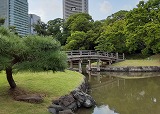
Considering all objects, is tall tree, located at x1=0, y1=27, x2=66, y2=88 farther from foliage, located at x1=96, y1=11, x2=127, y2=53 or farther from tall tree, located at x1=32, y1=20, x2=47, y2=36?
tall tree, located at x1=32, y1=20, x2=47, y2=36

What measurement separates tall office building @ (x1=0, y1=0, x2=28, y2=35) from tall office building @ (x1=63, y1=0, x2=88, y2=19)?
2891 cm

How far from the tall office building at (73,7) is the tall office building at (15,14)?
2891cm

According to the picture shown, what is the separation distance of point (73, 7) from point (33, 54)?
10480cm

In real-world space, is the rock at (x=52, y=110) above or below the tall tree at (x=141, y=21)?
below

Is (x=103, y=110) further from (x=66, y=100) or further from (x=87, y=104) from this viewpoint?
(x=66, y=100)

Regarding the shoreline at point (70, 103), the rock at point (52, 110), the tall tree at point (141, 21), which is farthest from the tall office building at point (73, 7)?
the rock at point (52, 110)

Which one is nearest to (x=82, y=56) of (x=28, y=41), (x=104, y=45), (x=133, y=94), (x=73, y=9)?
(x=104, y=45)

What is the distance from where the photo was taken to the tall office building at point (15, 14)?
75062mm

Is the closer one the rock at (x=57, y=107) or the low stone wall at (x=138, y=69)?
the rock at (x=57, y=107)

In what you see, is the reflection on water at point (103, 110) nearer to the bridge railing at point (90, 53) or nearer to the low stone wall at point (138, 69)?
the bridge railing at point (90, 53)

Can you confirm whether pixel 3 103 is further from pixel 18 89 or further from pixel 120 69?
pixel 120 69

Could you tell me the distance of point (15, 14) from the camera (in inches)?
3081

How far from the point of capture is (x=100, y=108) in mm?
11477

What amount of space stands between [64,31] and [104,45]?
1846 cm
